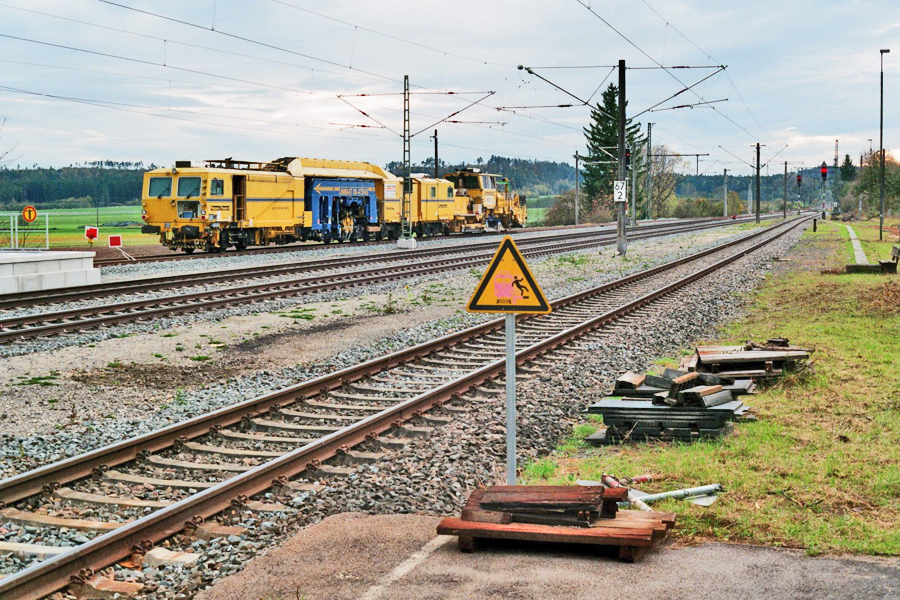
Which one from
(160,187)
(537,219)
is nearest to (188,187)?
(160,187)

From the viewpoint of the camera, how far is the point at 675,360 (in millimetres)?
13414

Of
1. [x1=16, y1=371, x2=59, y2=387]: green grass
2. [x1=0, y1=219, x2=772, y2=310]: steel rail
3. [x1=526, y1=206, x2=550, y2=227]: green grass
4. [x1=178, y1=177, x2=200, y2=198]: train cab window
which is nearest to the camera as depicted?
[x1=16, y1=371, x2=59, y2=387]: green grass

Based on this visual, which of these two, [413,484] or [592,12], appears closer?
[413,484]

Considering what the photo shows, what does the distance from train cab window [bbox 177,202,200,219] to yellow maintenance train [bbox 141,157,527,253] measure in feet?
0.12

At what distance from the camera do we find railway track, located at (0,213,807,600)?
622cm

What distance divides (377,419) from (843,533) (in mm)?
4635

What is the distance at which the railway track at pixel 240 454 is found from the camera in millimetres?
6219

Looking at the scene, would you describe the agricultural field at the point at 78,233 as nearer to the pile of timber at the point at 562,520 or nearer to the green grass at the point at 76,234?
the green grass at the point at 76,234

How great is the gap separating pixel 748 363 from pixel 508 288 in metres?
5.43

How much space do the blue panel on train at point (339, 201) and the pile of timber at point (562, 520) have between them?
34.5m

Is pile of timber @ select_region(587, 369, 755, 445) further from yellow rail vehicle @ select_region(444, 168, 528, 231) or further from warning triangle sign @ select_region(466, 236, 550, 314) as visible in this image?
yellow rail vehicle @ select_region(444, 168, 528, 231)

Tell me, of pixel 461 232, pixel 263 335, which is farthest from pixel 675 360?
pixel 461 232

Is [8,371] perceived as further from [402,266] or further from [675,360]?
[402,266]

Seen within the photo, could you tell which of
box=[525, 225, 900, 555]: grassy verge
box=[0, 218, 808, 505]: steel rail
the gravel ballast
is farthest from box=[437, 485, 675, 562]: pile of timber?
box=[0, 218, 808, 505]: steel rail
